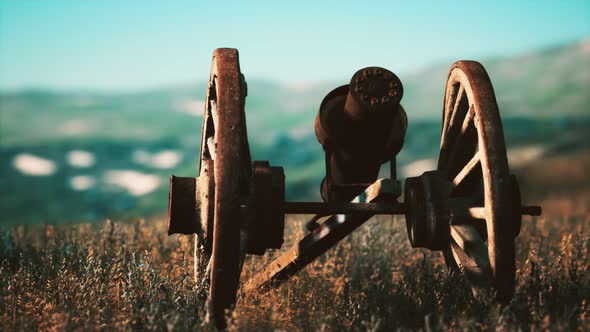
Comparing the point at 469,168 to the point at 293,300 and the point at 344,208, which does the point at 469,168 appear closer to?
the point at 344,208

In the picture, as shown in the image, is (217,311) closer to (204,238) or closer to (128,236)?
(204,238)

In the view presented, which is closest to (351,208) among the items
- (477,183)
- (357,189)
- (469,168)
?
(357,189)

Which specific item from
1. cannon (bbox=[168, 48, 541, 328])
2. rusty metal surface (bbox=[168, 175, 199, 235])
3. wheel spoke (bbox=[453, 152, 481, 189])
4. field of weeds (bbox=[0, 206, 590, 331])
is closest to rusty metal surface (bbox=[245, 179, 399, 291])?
cannon (bbox=[168, 48, 541, 328])

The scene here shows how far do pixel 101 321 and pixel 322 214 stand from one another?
144 centimetres

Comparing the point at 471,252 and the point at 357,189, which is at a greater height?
the point at 357,189

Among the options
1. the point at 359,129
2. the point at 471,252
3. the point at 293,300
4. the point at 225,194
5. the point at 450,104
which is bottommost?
the point at 293,300

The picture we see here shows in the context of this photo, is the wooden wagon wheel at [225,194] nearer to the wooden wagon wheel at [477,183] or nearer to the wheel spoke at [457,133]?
the wooden wagon wheel at [477,183]

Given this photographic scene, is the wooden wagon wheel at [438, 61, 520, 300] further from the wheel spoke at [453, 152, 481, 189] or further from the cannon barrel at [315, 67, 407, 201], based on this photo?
the cannon barrel at [315, 67, 407, 201]

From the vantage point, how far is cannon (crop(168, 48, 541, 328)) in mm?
3211

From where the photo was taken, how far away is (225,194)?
3078mm

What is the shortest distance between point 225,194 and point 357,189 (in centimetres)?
148

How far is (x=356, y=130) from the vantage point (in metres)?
4.07

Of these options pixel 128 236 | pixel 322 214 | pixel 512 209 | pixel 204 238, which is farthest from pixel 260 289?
pixel 128 236

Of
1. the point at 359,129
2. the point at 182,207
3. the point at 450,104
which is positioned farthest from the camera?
the point at 450,104
